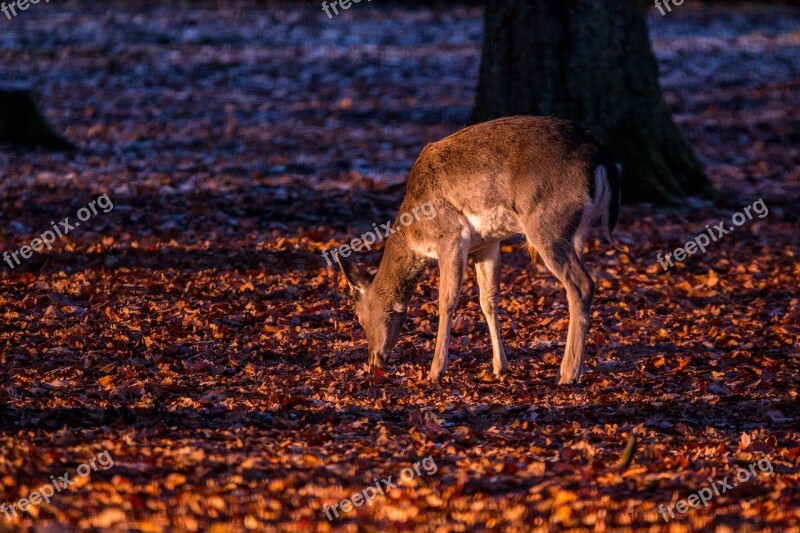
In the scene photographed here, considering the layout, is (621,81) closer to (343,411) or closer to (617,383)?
(617,383)

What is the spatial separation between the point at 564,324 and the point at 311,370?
2460 mm

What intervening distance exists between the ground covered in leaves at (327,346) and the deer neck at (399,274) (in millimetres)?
564

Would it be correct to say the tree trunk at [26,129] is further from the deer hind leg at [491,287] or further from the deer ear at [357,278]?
the deer hind leg at [491,287]

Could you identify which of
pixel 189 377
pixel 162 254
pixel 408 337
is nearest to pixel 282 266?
pixel 162 254

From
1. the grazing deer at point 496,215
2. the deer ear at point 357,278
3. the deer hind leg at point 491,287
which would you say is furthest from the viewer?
the deer ear at point 357,278

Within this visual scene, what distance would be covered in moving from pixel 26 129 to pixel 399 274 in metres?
8.80

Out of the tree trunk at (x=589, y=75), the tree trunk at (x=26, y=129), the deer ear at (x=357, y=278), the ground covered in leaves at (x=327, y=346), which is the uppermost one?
the tree trunk at (x=589, y=75)

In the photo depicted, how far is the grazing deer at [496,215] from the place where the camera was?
24.7 feet

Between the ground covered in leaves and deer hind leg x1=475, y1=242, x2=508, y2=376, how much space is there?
0.28 metres

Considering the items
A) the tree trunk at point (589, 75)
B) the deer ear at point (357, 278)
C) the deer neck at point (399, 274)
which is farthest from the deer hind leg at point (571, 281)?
the tree trunk at point (589, 75)

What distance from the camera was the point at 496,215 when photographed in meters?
7.70

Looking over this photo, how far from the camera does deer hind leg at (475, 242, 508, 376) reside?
814 cm

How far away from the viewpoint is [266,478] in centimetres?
592

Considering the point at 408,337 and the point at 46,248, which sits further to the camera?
the point at 46,248
